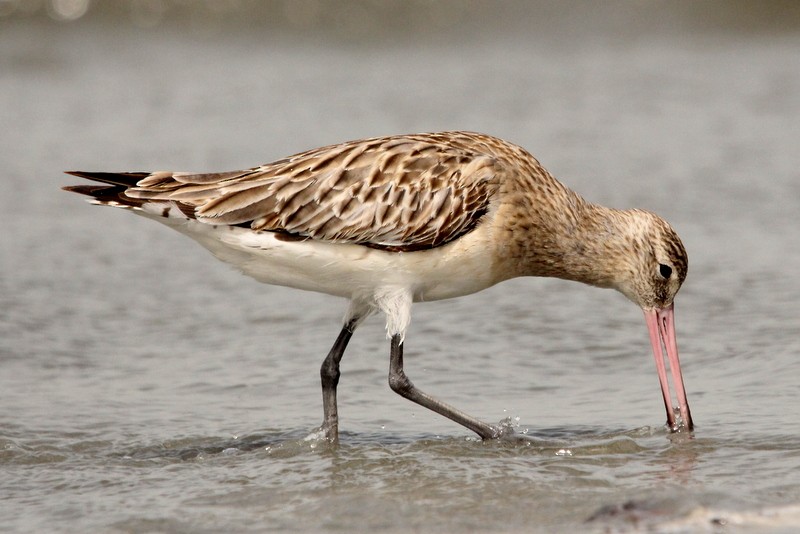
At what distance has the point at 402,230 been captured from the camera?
8.20 m

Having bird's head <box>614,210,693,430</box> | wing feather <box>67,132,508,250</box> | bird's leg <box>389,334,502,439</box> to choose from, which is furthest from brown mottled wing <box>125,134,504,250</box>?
bird's head <box>614,210,693,430</box>

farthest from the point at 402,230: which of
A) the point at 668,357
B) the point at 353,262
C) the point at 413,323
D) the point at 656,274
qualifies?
the point at 413,323

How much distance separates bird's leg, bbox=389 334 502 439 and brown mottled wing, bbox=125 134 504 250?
0.78m

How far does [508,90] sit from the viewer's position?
57.3 feet

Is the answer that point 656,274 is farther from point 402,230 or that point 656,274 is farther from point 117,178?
point 117,178

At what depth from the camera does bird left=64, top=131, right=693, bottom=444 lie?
8.20 m

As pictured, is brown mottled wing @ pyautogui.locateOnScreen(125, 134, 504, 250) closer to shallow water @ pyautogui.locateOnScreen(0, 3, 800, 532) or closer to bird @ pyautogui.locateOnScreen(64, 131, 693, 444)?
bird @ pyautogui.locateOnScreen(64, 131, 693, 444)

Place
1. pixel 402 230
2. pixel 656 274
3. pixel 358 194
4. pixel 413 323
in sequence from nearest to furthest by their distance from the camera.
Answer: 1. pixel 402 230
2. pixel 358 194
3. pixel 656 274
4. pixel 413 323

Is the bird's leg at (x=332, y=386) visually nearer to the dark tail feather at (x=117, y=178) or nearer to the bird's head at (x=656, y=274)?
the dark tail feather at (x=117, y=178)

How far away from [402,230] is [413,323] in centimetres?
261

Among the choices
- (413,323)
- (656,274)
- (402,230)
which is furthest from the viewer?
(413,323)

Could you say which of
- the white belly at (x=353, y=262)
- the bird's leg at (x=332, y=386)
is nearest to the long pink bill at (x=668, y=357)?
the white belly at (x=353, y=262)

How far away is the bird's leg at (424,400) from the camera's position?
8.06 m

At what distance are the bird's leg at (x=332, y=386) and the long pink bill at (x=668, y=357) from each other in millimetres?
2046
